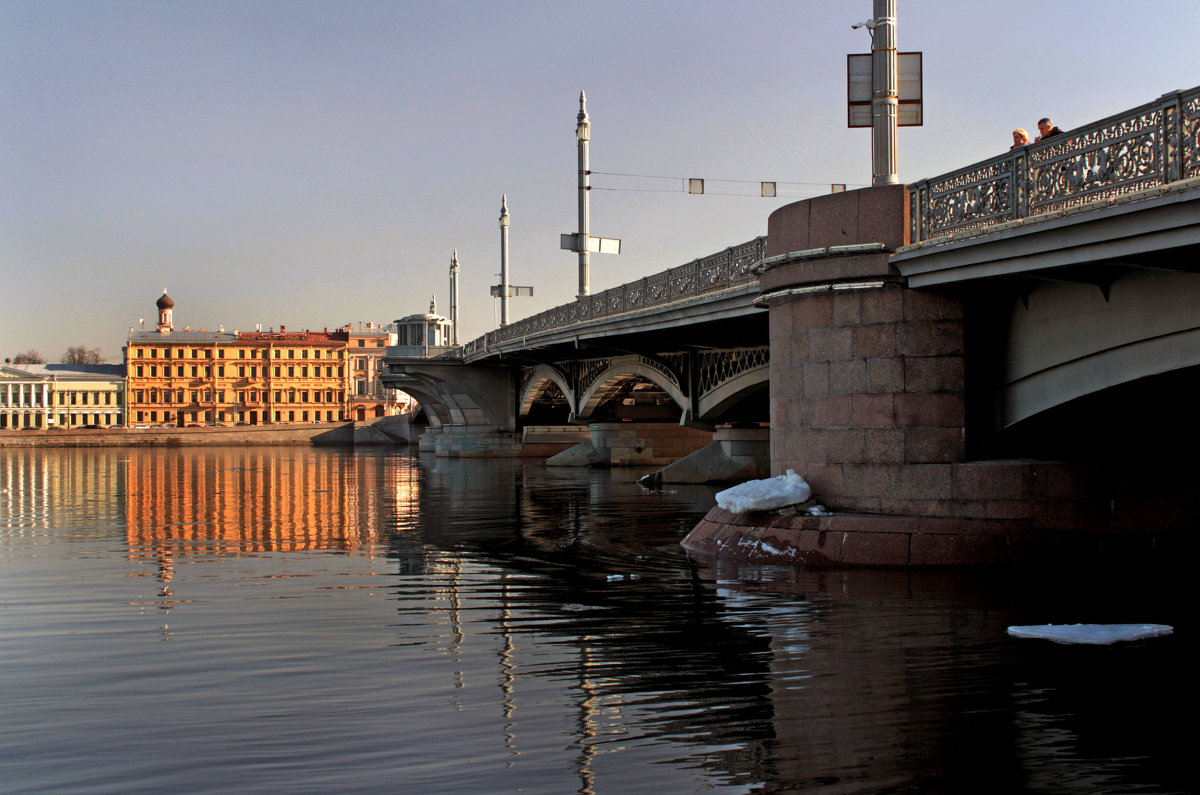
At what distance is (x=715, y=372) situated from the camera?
2928 centimetres

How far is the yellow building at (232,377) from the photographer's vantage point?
130250mm

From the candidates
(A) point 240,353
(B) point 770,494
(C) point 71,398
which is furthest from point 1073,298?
(C) point 71,398

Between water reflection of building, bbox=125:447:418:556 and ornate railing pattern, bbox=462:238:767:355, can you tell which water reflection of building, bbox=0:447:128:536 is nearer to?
water reflection of building, bbox=125:447:418:556

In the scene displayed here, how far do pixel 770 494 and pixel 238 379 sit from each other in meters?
127

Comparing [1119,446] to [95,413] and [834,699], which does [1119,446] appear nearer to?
[834,699]

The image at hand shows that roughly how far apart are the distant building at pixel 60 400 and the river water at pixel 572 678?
123932 millimetres

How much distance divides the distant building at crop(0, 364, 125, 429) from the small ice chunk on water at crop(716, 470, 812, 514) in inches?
5032

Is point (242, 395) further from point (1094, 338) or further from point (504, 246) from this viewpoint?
point (1094, 338)

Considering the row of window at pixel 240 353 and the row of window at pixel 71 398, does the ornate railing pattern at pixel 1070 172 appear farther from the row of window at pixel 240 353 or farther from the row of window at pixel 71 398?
the row of window at pixel 71 398

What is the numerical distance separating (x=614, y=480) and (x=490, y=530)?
16.0m

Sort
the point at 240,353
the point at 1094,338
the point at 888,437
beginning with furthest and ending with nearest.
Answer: the point at 240,353, the point at 888,437, the point at 1094,338

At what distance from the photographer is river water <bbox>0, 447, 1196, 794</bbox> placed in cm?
577

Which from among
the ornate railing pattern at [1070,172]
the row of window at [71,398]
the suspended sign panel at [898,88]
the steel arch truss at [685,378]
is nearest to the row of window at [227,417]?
the row of window at [71,398]

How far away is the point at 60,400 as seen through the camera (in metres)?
129
